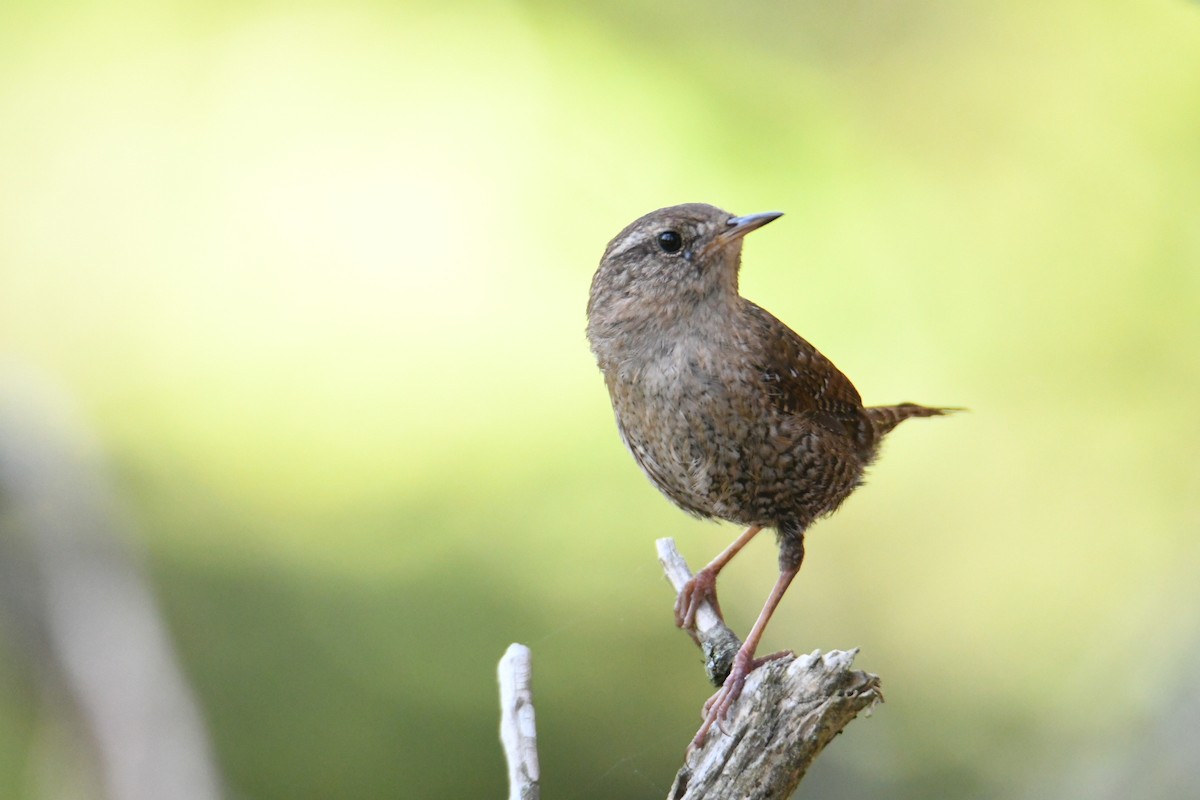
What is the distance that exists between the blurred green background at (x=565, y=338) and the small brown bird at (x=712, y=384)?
1958 millimetres

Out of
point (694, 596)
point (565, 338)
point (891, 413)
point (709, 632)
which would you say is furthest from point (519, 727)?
point (565, 338)

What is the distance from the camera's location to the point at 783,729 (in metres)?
2.35

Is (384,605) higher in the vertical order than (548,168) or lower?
lower

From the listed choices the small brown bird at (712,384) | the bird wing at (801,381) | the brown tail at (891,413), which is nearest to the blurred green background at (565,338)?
the brown tail at (891,413)

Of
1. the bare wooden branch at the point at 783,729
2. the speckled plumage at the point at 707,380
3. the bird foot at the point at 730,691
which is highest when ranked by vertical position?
the speckled plumage at the point at 707,380

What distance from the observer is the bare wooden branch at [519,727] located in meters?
2.28

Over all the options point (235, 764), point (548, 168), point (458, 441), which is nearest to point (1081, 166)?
point (548, 168)

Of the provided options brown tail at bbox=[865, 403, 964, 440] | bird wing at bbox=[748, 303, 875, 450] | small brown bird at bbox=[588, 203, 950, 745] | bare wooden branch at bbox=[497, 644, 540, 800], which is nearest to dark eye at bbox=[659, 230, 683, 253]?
small brown bird at bbox=[588, 203, 950, 745]

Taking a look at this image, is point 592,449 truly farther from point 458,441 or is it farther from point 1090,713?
point 1090,713

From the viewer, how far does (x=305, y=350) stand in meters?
5.27

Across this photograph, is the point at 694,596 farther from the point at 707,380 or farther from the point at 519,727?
the point at 519,727

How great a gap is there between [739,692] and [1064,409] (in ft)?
9.83

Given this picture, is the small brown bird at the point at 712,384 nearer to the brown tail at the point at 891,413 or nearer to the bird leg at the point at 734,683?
the bird leg at the point at 734,683

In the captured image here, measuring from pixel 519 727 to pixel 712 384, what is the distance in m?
0.84
